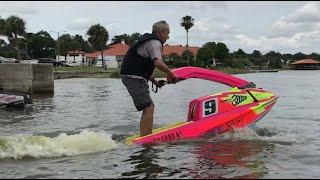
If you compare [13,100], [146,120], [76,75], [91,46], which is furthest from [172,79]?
[91,46]

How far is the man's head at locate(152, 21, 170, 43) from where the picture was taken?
8.99m

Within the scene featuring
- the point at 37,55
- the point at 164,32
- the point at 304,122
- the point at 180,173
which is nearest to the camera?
the point at 180,173

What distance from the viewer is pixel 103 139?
9.40 meters

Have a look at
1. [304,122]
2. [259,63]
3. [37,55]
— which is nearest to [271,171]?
[304,122]

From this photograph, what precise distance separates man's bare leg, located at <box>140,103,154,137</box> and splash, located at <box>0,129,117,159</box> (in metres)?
0.60

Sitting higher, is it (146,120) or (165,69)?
(165,69)

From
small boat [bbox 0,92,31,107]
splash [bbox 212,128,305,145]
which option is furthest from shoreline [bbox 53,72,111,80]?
splash [bbox 212,128,305,145]

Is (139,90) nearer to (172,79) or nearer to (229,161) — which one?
(172,79)

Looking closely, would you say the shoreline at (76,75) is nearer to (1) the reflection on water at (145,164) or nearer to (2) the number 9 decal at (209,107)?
(2) the number 9 decal at (209,107)

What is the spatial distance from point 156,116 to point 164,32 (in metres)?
7.75

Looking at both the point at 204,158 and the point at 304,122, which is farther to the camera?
the point at 304,122

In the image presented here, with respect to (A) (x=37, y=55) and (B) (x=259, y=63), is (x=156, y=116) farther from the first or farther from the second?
(B) (x=259, y=63)

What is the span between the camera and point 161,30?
899 centimetres

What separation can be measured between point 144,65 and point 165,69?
427 mm
